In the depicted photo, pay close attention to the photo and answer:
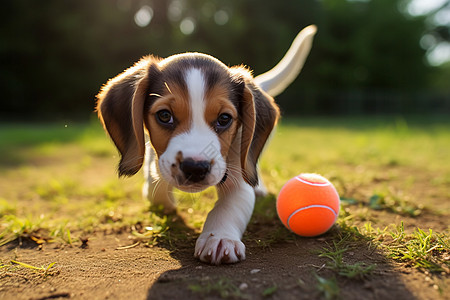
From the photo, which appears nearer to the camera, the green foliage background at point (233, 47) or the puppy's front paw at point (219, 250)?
the puppy's front paw at point (219, 250)

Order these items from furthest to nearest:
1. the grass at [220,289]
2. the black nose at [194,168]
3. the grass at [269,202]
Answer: the grass at [269,202]
the black nose at [194,168]
the grass at [220,289]

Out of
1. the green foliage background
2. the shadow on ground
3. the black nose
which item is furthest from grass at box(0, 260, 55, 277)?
the green foliage background

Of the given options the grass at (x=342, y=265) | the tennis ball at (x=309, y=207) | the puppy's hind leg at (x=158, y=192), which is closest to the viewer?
the grass at (x=342, y=265)

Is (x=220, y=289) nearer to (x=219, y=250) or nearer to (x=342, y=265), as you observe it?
(x=219, y=250)

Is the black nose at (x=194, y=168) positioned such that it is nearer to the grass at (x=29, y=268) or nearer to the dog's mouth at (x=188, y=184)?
the dog's mouth at (x=188, y=184)

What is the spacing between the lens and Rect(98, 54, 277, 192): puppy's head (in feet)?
8.87

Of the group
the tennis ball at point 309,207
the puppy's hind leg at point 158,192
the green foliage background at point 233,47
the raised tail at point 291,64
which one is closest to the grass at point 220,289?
the tennis ball at point 309,207

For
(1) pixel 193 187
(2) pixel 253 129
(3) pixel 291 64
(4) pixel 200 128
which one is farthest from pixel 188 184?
(3) pixel 291 64

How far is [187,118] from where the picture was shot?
286 cm

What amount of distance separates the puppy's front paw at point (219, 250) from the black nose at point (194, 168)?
442 mm

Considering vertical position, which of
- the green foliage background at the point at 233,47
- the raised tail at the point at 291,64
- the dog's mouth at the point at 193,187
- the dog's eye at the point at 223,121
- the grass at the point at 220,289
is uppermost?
the green foliage background at the point at 233,47

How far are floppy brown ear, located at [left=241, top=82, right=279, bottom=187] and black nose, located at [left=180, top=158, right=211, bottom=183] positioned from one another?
0.58m

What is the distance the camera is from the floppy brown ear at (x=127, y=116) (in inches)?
121

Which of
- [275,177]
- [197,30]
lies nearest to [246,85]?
[275,177]
